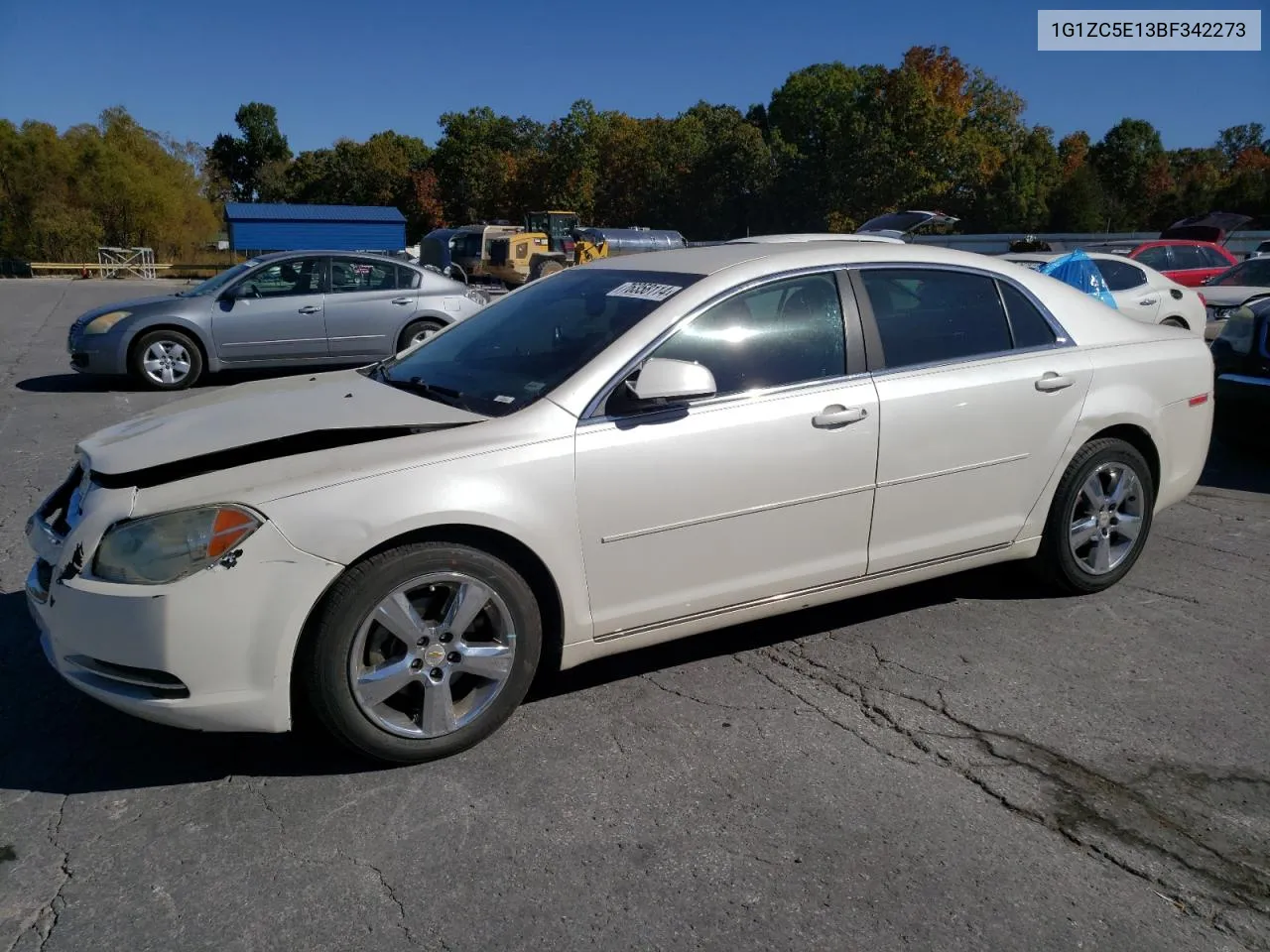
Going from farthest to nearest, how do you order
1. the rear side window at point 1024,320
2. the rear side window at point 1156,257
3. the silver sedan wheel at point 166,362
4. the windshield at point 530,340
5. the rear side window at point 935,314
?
the rear side window at point 1156,257 < the silver sedan wheel at point 166,362 < the rear side window at point 1024,320 < the rear side window at point 935,314 < the windshield at point 530,340

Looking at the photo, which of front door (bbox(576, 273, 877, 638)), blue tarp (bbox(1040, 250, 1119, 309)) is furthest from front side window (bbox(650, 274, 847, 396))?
blue tarp (bbox(1040, 250, 1119, 309))

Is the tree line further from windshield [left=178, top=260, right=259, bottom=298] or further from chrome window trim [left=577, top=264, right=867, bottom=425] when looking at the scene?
chrome window trim [left=577, top=264, right=867, bottom=425]

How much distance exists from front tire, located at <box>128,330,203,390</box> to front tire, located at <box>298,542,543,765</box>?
8903 mm

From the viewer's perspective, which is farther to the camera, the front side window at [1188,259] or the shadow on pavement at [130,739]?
the front side window at [1188,259]

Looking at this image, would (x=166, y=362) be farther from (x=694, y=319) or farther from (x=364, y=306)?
(x=694, y=319)

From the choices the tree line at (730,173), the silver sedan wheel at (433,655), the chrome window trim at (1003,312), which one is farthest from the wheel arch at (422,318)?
the tree line at (730,173)

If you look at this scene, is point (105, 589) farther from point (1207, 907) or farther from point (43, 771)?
point (1207, 907)

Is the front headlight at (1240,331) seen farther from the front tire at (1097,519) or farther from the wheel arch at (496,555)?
the wheel arch at (496,555)

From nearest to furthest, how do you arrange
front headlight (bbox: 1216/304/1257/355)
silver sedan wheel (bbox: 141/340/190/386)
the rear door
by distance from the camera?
front headlight (bbox: 1216/304/1257/355)
silver sedan wheel (bbox: 141/340/190/386)
the rear door

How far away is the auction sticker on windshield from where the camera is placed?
3.74 metres

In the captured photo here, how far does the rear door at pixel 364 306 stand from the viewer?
11.2 meters

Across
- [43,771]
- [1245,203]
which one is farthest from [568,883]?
[1245,203]

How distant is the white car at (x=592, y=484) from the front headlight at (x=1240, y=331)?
10.5 feet

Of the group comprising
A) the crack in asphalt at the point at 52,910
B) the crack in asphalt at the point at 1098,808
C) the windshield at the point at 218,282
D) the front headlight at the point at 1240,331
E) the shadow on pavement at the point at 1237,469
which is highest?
the windshield at the point at 218,282
